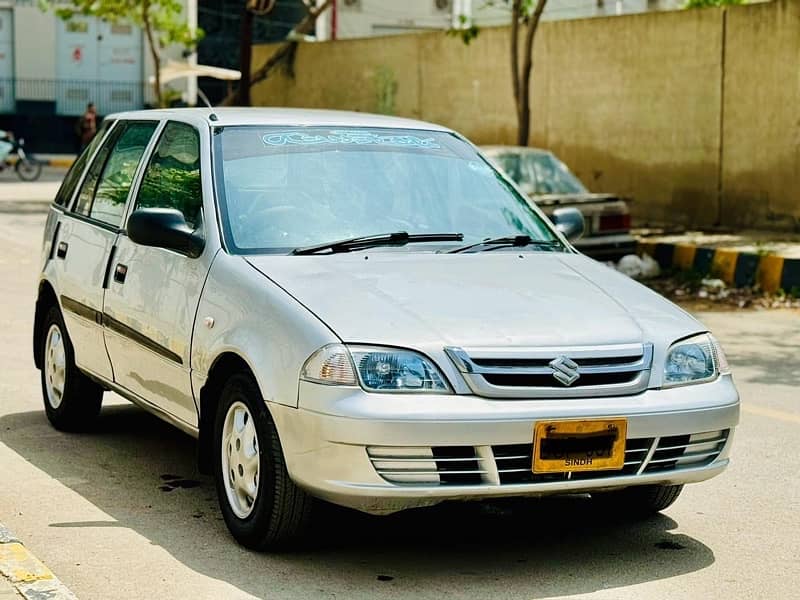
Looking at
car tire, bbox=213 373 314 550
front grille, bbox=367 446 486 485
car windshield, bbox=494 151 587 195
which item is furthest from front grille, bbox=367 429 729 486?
car windshield, bbox=494 151 587 195

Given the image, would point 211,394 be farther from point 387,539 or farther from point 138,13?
point 138,13

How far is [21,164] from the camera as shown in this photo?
101ft

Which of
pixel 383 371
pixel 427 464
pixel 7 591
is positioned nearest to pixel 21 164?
pixel 7 591

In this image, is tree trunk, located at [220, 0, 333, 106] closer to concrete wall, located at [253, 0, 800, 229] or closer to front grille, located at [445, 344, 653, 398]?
concrete wall, located at [253, 0, 800, 229]

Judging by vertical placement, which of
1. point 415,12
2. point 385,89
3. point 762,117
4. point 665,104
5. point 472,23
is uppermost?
point 415,12

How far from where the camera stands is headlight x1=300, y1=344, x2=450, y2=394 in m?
4.70

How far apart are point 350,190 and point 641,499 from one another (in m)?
1.65

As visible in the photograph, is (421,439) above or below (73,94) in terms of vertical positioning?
below

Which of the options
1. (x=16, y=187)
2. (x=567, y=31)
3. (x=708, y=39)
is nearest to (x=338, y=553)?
(x=708, y=39)

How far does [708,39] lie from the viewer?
1770 centimetres

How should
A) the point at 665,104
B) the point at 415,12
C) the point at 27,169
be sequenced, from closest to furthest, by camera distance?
the point at 665,104, the point at 27,169, the point at 415,12

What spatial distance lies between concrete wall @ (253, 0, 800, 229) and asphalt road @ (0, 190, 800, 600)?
10.0 metres

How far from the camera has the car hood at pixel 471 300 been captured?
4.82 m

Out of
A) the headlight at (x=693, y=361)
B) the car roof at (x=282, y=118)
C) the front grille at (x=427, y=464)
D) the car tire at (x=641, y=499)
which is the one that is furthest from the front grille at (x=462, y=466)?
the car roof at (x=282, y=118)
